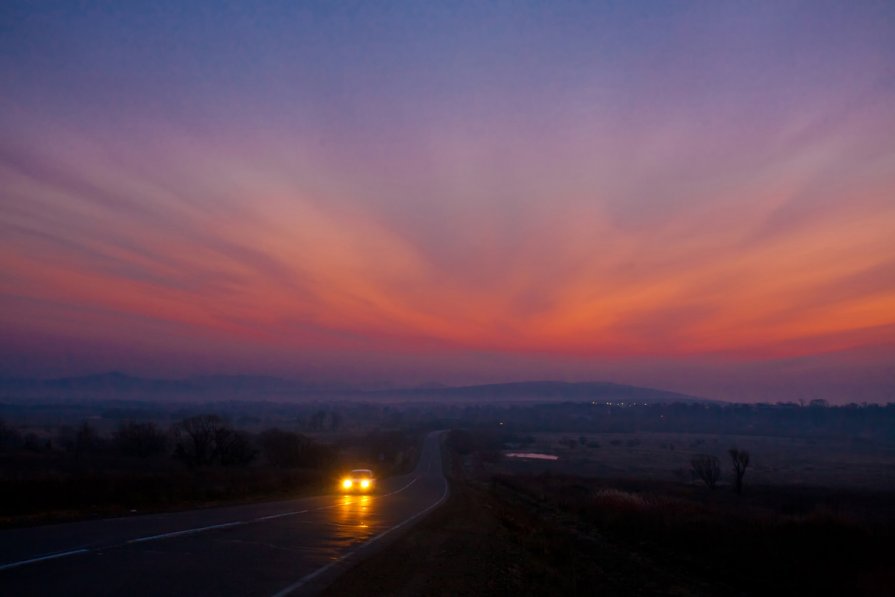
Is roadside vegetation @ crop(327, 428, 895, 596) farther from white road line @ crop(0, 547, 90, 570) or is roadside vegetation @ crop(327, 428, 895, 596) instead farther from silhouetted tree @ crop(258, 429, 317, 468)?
silhouetted tree @ crop(258, 429, 317, 468)

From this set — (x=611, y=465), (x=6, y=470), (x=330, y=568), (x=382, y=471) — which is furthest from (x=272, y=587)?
(x=611, y=465)

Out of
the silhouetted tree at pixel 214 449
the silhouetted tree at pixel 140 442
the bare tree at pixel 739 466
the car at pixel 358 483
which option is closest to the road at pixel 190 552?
the car at pixel 358 483

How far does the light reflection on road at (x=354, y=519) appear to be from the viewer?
62.5ft

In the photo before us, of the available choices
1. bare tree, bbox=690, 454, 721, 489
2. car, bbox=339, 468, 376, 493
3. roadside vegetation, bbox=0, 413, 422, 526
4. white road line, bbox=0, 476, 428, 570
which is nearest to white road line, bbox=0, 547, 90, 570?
white road line, bbox=0, 476, 428, 570

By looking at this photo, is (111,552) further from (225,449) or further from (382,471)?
(382,471)

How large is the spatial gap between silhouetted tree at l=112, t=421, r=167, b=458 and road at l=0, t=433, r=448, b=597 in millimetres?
42831

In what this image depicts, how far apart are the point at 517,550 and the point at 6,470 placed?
111 feet

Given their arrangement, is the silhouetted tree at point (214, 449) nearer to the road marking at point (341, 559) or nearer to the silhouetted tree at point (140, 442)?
the silhouetted tree at point (140, 442)

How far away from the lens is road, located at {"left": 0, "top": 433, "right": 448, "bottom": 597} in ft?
35.0

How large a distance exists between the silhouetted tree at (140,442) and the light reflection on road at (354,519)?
118ft

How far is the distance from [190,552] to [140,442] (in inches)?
2147

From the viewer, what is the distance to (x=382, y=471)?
69.4 metres

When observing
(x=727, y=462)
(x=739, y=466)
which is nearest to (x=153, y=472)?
(x=739, y=466)

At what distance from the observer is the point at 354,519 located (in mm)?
23859
